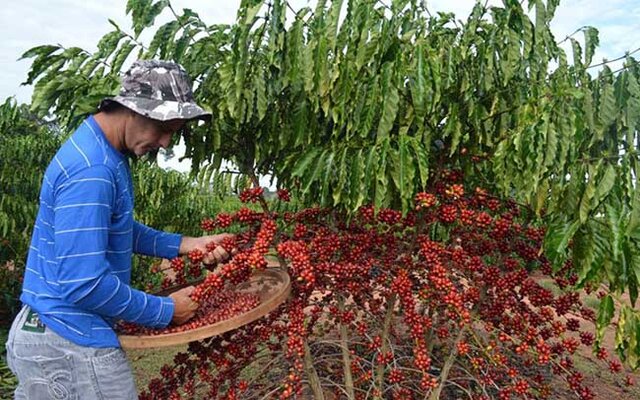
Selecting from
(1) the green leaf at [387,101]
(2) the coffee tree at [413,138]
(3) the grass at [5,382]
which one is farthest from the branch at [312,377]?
(3) the grass at [5,382]

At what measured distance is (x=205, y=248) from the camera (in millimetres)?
2000

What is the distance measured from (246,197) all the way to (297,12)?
2.32 feet

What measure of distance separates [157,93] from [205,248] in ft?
2.04

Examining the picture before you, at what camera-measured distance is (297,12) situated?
1979mm

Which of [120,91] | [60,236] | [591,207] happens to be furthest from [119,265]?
[591,207]

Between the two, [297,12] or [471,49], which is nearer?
[297,12]

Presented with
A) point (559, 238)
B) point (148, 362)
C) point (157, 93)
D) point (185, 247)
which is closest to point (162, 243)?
point (185, 247)

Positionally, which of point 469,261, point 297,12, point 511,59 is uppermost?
point 297,12

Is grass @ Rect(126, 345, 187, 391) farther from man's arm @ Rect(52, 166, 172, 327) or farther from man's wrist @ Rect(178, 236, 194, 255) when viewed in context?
man's arm @ Rect(52, 166, 172, 327)

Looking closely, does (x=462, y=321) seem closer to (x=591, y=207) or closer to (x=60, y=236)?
(x=591, y=207)

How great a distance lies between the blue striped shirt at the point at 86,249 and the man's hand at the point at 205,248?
31cm

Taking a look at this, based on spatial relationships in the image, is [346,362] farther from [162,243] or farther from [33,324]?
[33,324]

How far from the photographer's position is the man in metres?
1.45

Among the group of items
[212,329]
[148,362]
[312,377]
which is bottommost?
[148,362]
